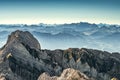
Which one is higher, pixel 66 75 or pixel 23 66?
pixel 66 75

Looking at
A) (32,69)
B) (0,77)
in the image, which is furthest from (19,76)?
(0,77)

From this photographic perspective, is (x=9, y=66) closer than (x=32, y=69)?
Yes

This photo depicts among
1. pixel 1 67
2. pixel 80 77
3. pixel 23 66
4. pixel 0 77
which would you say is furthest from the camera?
pixel 23 66

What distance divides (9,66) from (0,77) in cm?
4187

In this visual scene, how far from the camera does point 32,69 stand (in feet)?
644

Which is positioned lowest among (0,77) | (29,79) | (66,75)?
(29,79)

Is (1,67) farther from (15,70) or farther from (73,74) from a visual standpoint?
(73,74)

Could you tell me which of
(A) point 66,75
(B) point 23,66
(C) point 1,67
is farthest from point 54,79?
(B) point 23,66

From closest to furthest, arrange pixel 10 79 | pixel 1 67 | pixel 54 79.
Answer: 1. pixel 54 79
2. pixel 10 79
3. pixel 1 67

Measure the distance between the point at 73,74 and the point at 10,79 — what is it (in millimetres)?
62910

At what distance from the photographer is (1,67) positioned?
176m

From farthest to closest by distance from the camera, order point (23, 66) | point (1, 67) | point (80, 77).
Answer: point (23, 66)
point (1, 67)
point (80, 77)

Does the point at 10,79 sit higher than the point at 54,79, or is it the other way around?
the point at 54,79

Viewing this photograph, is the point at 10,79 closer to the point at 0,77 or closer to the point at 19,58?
the point at 0,77
